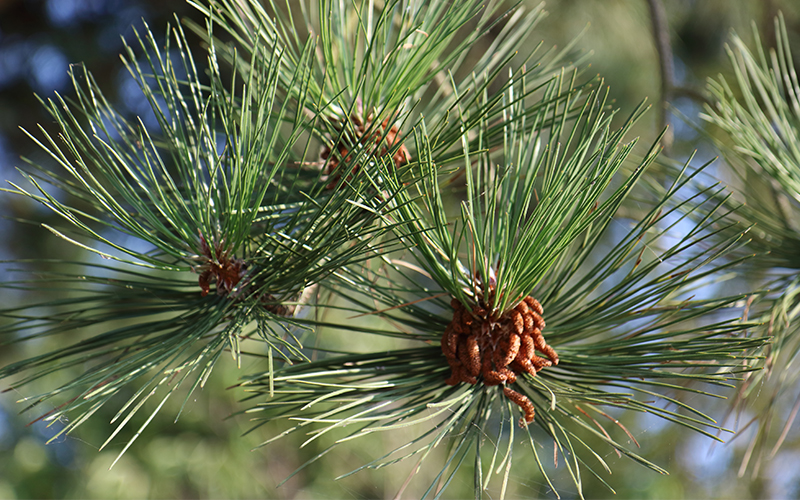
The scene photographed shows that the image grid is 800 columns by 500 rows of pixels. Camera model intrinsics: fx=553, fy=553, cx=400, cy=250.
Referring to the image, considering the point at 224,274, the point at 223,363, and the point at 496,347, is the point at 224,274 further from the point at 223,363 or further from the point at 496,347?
the point at 223,363

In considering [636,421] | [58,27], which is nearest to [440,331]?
[58,27]

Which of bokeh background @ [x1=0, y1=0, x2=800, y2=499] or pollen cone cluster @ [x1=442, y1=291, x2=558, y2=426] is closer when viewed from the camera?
pollen cone cluster @ [x1=442, y1=291, x2=558, y2=426]

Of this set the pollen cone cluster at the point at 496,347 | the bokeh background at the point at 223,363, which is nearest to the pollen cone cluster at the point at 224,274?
the pollen cone cluster at the point at 496,347

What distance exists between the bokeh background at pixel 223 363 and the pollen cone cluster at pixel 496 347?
0.93 m

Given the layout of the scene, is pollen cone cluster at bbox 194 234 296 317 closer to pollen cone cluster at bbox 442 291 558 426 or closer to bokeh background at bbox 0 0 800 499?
pollen cone cluster at bbox 442 291 558 426

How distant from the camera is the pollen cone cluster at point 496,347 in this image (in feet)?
1.20

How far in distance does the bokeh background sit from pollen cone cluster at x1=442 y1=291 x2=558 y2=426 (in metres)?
0.93

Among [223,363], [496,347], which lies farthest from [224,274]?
[223,363]

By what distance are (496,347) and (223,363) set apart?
159cm

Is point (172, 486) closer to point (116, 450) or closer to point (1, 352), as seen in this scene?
point (116, 450)

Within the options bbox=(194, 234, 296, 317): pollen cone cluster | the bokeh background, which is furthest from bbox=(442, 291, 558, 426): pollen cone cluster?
the bokeh background

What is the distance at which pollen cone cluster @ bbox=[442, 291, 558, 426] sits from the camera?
0.37 m

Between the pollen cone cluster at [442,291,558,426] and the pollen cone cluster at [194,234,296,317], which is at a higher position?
the pollen cone cluster at [194,234,296,317]

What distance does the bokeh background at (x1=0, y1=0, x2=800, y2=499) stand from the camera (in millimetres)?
1363
